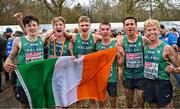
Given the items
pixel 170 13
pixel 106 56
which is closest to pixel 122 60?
pixel 106 56

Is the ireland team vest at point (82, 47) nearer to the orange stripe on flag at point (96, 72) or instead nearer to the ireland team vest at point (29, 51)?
the orange stripe on flag at point (96, 72)

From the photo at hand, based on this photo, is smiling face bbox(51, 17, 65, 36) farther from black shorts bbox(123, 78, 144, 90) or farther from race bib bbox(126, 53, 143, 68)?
black shorts bbox(123, 78, 144, 90)

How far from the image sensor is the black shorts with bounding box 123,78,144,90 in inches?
251

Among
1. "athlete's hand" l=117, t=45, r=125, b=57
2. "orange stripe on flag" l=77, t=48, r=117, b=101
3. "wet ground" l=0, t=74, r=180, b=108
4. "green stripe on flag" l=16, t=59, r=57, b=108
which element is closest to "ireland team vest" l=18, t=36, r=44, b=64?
"green stripe on flag" l=16, t=59, r=57, b=108

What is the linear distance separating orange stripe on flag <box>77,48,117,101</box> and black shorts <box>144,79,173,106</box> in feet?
2.63

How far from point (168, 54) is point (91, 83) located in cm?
143

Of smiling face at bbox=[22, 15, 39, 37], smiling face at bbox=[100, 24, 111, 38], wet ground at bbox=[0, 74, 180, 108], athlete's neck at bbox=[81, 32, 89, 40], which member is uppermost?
smiling face at bbox=[22, 15, 39, 37]

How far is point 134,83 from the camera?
21.3 ft

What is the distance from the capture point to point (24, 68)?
224 inches

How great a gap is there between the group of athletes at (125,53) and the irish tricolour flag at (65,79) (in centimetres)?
21

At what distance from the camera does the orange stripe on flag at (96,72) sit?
20.4ft

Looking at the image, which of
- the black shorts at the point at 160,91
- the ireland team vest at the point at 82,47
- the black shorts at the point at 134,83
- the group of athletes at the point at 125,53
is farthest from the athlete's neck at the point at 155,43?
the ireland team vest at the point at 82,47

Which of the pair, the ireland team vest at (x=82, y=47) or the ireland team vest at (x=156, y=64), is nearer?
the ireland team vest at (x=156, y=64)

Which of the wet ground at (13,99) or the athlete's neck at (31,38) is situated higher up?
the athlete's neck at (31,38)
